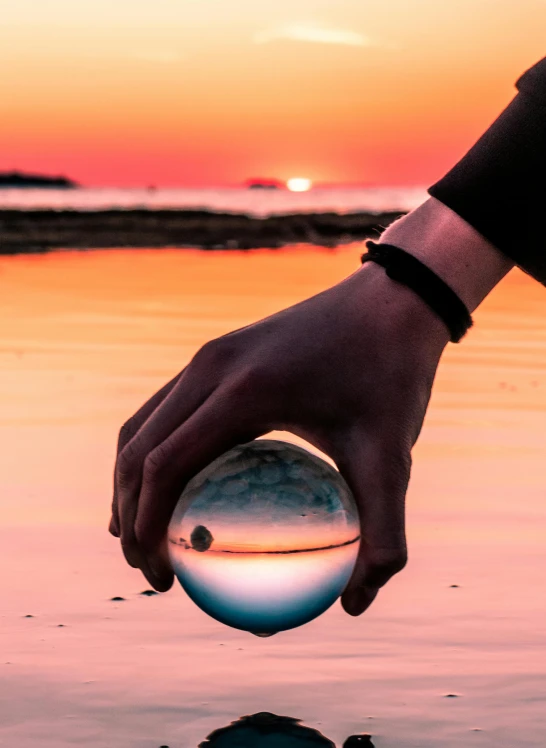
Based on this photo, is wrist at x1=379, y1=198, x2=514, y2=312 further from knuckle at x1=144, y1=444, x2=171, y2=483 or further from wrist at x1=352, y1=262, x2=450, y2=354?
knuckle at x1=144, y1=444, x2=171, y2=483

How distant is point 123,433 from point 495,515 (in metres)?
2.63

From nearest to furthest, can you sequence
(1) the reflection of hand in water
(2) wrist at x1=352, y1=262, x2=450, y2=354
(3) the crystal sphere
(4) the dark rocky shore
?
(2) wrist at x1=352, y1=262, x2=450, y2=354
(3) the crystal sphere
(1) the reflection of hand in water
(4) the dark rocky shore

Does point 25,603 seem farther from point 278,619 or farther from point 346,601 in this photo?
point 346,601

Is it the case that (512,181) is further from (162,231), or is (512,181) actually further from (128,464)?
(162,231)

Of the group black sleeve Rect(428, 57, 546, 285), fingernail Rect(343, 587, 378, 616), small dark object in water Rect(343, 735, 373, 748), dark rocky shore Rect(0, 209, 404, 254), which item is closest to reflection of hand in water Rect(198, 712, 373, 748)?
small dark object in water Rect(343, 735, 373, 748)

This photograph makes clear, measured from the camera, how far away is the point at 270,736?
256 centimetres

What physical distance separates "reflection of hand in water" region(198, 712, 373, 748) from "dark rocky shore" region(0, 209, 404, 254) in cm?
→ 2255

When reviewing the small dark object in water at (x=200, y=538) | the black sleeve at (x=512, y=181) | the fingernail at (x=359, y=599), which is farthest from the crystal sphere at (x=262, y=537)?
the black sleeve at (x=512, y=181)

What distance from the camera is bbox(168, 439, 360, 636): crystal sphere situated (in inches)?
92.9

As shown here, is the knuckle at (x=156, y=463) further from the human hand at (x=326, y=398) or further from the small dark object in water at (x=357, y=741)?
the small dark object in water at (x=357, y=741)

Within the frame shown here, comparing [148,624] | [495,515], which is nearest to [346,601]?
[148,624]

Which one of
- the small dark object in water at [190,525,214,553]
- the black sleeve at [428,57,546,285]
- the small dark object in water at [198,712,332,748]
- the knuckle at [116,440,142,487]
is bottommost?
the small dark object in water at [198,712,332,748]

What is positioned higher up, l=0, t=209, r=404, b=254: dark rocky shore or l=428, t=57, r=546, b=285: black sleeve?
l=428, t=57, r=546, b=285: black sleeve

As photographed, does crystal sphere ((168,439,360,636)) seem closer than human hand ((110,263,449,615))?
No
